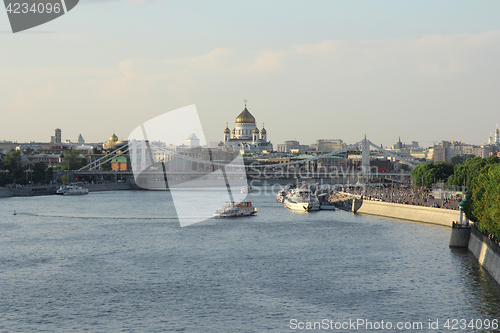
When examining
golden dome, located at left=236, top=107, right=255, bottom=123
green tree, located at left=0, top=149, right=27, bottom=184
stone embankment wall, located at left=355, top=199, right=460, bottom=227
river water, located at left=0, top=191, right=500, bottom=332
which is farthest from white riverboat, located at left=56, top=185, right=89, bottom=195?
golden dome, located at left=236, top=107, right=255, bottom=123

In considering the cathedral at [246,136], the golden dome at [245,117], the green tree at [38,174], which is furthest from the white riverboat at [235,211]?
the golden dome at [245,117]

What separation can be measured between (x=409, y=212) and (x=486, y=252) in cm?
1459

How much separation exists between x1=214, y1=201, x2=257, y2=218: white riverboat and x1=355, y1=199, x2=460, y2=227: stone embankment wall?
6.85 meters

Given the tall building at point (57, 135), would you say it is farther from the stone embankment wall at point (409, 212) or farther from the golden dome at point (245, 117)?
the stone embankment wall at point (409, 212)

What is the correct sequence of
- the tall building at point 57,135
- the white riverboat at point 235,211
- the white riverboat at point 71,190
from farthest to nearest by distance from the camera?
the tall building at point 57,135
the white riverboat at point 71,190
the white riverboat at point 235,211

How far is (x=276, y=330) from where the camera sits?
559 inches

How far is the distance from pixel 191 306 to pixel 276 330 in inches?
105

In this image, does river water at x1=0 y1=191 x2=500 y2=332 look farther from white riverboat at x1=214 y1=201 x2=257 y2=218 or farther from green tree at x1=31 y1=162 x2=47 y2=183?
green tree at x1=31 y1=162 x2=47 y2=183

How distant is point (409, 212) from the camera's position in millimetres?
34031

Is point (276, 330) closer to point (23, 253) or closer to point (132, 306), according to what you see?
point (132, 306)

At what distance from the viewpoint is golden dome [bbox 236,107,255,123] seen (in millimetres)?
113750

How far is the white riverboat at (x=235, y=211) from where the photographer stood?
37312 millimetres

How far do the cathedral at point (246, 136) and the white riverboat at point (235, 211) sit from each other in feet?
234

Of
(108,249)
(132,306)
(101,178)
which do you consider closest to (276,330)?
(132,306)
